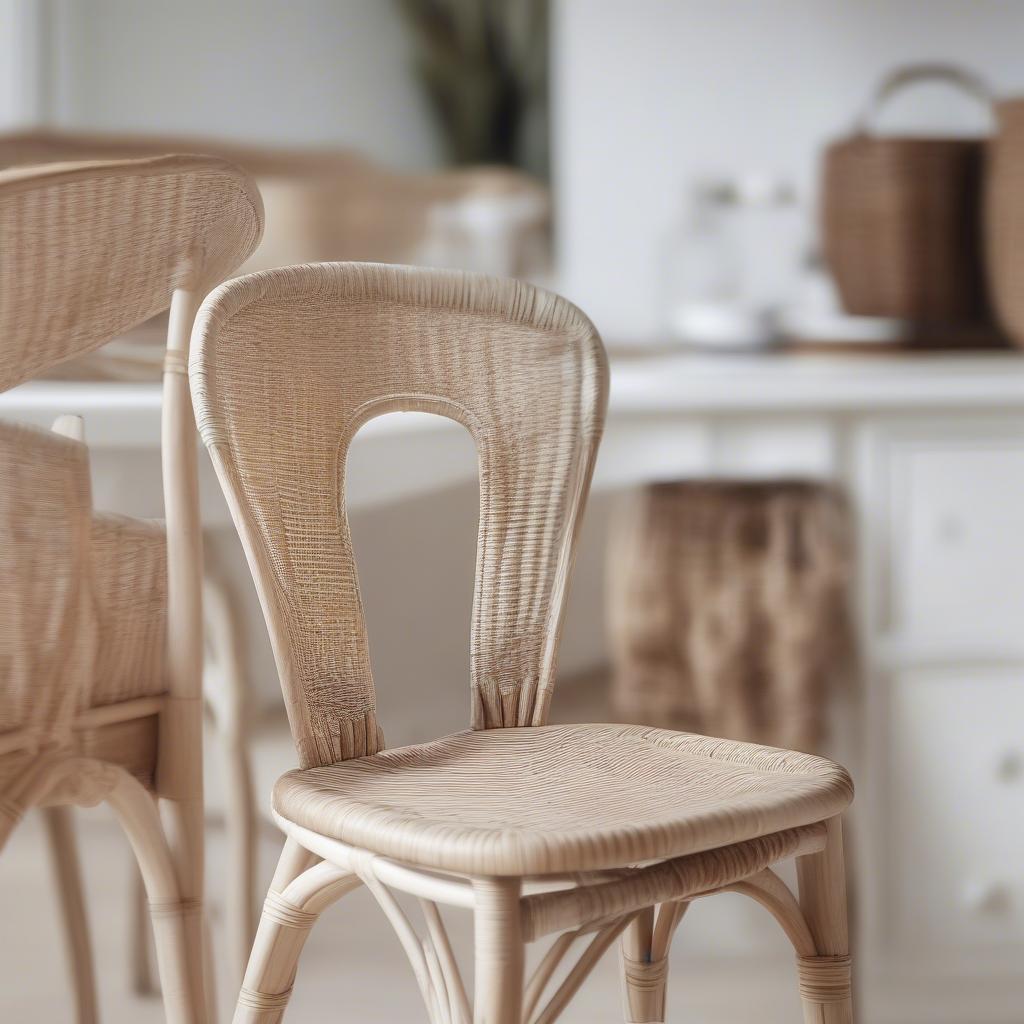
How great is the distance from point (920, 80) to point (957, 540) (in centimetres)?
84

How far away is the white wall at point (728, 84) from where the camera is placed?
7.05ft

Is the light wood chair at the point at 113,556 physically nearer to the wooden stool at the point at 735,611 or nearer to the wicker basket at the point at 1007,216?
the wooden stool at the point at 735,611

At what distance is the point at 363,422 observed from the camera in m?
1.00

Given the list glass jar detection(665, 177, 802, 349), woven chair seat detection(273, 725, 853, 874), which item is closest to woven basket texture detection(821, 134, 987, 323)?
glass jar detection(665, 177, 802, 349)

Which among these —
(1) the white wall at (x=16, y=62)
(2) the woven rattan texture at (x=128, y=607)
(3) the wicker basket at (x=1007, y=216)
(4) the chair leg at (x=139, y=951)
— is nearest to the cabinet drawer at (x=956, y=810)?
(3) the wicker basket at (x=1007, y=216)

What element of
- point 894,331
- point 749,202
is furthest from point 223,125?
point 894,331

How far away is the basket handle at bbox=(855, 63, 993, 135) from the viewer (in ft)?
6.69

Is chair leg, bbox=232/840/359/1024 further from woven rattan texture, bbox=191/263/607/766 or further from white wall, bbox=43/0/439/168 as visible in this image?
white wall, bbox=43/0/439/168

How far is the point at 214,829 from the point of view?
1.66 metres

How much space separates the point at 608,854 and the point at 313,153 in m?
1.61

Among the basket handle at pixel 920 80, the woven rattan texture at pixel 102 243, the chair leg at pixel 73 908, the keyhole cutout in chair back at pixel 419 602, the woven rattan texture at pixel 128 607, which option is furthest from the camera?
the basket handle at pixel 920 80

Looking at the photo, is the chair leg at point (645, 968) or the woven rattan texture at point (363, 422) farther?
the chair leg at point (645, 968)

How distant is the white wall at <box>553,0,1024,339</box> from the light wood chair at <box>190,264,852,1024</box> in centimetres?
115

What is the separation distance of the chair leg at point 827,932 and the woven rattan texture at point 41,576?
19.5 inches
